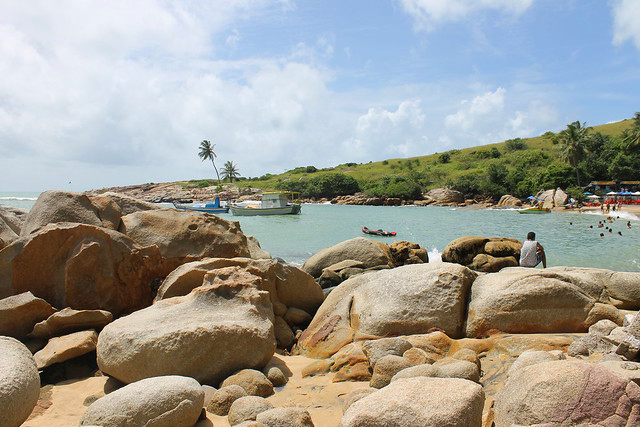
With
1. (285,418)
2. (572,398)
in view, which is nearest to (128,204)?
(285,418)

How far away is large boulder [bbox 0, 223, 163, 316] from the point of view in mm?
9258

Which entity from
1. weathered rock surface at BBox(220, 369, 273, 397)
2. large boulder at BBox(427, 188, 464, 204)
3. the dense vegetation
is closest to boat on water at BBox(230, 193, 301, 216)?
large boulder at BBox(427, 188, 464, 204)

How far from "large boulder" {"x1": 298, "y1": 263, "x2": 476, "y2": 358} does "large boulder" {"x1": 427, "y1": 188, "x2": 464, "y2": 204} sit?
87.1 m

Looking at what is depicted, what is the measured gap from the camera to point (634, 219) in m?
53.6

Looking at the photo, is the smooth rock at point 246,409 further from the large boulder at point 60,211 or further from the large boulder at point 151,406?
the large boulder at point 60,211

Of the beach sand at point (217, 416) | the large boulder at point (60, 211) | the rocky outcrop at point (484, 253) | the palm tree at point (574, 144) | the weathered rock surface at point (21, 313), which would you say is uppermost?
the palm tree at point (574, 144)

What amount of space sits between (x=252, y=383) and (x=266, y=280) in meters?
3.70

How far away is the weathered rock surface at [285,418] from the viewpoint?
5234 mm

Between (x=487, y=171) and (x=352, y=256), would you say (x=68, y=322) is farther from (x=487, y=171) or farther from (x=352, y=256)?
(x=487, y=171)

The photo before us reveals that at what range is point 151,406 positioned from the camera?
5348mm

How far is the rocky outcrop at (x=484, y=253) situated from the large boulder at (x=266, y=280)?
1003 cm

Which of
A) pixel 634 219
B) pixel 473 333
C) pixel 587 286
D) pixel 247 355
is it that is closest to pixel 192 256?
pixel 247 355

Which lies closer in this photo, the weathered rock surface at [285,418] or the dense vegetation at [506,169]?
the weathered rock surface at [285,418]

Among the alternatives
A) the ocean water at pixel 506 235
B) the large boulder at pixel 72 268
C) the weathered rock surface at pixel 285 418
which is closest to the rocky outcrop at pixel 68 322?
the large boulder at pixel 72 268
